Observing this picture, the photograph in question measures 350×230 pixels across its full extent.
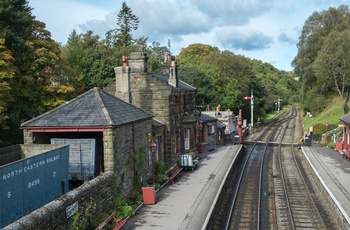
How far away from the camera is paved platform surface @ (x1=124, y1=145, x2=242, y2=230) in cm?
1470

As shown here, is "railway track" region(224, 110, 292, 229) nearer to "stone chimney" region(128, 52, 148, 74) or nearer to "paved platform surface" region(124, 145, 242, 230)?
"paved platform surface" region(124, 145, 242, 230)

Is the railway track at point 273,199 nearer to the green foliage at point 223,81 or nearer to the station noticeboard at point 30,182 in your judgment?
the station noticeboard at point 30,182

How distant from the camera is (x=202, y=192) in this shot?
19438 millimetres

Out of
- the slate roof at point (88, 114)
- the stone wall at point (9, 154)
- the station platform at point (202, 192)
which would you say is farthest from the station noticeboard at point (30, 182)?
the station platform at point (202, 192)

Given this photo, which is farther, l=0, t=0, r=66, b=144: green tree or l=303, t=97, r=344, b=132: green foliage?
Answer: l=303, t=97, r=344, b=132: green foliage

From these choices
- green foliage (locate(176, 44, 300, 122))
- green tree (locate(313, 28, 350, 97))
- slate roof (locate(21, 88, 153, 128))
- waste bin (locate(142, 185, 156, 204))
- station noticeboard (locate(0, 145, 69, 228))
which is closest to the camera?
station noticeboard (locate(0, 145, 69, 228))

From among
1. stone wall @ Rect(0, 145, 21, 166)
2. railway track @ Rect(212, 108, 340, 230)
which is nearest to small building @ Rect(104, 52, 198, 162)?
railway track @ Rect(212, 108, 340, 230)

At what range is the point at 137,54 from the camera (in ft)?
82.8

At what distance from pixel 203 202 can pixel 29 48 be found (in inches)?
800

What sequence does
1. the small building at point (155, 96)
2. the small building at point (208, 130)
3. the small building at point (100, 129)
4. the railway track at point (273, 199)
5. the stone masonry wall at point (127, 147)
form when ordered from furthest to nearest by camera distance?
the small building at point (208, 130), the small building at point (155, 96), the railway track at point (273, 199), the stone masonry wall at point (127, 147), the small building at point (100, 129)

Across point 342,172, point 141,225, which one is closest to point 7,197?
point 141,225

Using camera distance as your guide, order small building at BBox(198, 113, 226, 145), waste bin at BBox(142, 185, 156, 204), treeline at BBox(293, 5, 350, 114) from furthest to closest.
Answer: treeline at BBox(293, 5, 350, 114)
small building at BBox(198, 113, 226, 145)
waste bin at BBox(142, 185, 156, 204)

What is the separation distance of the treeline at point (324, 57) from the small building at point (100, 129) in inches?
1582

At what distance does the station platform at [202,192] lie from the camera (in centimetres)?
1493
